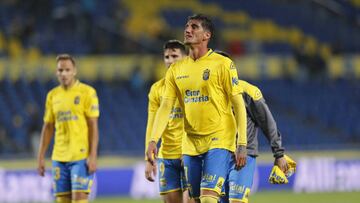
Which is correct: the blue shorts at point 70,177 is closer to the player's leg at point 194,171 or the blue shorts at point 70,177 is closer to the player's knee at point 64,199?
the player's knee at point 64,199

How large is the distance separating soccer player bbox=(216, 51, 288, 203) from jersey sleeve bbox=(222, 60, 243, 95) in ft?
1.13

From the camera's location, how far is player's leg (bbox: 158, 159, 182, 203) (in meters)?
10.9

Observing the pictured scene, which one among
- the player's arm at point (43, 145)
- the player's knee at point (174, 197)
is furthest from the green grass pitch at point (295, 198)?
the player's knee at point (174, 197)

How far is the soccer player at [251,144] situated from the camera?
31.4ft

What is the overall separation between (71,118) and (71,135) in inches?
8.5

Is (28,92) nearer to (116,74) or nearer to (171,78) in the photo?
(116,74)

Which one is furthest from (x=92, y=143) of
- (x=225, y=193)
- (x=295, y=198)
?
(x=295, y=198)

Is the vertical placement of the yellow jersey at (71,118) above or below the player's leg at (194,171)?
above

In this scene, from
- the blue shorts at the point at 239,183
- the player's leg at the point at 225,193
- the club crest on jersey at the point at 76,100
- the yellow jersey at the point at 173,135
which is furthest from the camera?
the club crest on jersey at the point at 76,100

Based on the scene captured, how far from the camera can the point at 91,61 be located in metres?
24.2

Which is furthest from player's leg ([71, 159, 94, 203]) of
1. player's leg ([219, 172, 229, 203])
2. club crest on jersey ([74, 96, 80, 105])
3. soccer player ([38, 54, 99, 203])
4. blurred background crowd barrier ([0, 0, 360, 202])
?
blurred background crowd barrier ([0, 0, 360, 202])

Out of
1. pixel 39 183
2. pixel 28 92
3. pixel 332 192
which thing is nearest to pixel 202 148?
pixel 39 183

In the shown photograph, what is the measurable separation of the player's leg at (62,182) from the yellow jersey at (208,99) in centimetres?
276

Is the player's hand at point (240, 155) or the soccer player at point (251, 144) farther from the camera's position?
the soccer player at point (251, 144)
